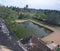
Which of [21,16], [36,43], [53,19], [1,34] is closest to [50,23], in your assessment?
[53,19]


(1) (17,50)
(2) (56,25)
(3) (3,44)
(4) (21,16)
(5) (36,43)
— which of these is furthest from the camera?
(4) (21,16)

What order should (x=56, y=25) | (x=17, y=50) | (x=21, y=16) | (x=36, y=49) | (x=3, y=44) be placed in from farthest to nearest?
(x=21, y=16) → (x=56, y=25) → (x=36, y=49) → (x=3, y=44) → (x=17, y=50)

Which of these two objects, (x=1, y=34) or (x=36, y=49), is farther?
(x=36, y=49)

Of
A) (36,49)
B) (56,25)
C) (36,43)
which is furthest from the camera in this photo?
(56,25)

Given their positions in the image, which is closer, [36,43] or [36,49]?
[36,49]

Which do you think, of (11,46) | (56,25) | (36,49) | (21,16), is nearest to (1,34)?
(11,46)

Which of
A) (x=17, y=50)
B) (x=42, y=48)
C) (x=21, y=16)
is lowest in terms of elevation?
(x=21, y=16)

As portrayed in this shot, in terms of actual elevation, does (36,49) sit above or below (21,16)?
above

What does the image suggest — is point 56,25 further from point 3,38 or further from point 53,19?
point 3,38

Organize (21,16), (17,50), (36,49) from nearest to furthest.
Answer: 1. (17,50)
2. (36,49)
3. (21,16)

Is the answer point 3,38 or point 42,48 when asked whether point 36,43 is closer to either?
point 42,48
